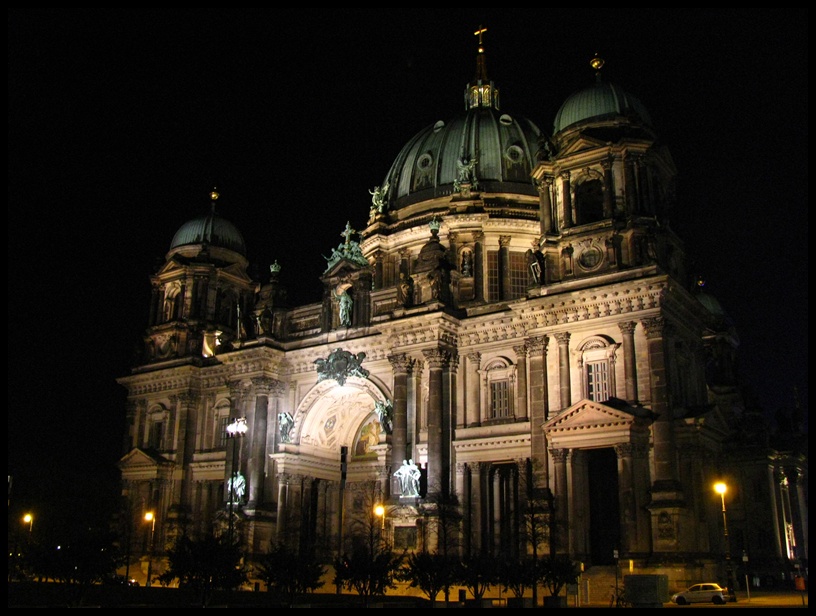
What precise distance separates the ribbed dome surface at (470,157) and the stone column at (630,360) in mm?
21753

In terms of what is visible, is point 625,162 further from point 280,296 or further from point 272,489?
point 272,489

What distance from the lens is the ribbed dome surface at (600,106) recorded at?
48.3 m

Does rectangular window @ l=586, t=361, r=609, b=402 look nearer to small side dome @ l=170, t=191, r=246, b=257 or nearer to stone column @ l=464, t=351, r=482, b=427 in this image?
stone column @ l=464, t=351, r=482, b=427

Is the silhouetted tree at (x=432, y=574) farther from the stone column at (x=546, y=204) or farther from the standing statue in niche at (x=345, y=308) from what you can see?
the standing statue in niche at (x=345, y=308)

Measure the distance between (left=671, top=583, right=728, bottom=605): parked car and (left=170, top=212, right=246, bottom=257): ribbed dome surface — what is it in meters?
A: 45.8

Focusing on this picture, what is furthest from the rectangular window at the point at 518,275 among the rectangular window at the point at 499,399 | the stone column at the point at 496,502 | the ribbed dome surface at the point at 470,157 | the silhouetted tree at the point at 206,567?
the silhouetted tree at the point at 206,567

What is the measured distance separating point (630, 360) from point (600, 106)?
50.6ft

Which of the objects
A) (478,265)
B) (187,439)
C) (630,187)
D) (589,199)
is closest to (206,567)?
(630,187)

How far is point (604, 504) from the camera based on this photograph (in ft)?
162

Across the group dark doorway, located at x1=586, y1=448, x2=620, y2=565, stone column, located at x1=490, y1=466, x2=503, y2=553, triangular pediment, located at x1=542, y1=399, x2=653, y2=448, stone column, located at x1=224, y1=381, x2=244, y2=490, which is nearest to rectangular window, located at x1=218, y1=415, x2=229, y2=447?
stone column, located at x1=224, y1=381, x2=244, y2=490

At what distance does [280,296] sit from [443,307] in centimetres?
1475

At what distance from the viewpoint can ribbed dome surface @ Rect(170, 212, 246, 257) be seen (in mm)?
69125

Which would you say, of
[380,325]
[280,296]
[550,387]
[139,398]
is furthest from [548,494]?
[139,398]

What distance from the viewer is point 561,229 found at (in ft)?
154
